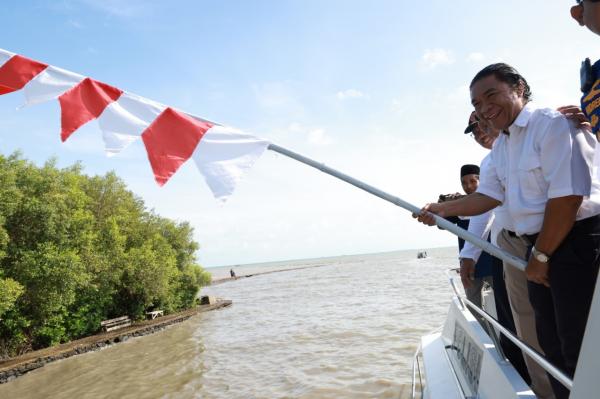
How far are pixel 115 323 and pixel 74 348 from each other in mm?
5719

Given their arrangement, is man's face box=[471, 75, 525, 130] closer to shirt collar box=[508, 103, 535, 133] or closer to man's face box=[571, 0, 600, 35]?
shirt collar box=[508, 103, 535, 133]

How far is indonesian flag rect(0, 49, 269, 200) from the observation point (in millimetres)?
2945

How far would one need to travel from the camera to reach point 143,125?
123 inches

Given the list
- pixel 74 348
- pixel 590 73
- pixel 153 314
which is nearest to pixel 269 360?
pixel 74 348

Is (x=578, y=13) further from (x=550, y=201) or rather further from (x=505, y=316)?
(x=505, y=316)

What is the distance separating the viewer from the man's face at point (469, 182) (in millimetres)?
4469

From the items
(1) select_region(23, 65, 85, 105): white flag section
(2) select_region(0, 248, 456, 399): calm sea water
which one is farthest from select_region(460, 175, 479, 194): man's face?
(2) select_region(0, 248, 456, 399): calm sea water

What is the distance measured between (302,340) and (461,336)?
1129 centimetres

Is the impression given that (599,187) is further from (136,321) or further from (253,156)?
(136,321)

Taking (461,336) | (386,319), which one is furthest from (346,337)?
(461,336)

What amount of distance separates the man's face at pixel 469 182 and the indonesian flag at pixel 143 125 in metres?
2.66

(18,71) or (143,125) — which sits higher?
(18,71)

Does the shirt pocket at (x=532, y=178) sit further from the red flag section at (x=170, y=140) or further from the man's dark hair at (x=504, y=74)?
the red flag section at (x=170, y=140)

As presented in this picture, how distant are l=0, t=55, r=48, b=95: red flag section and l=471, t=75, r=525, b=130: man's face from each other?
349cm
